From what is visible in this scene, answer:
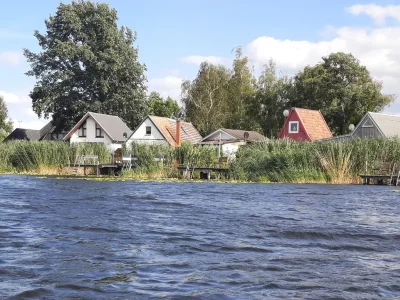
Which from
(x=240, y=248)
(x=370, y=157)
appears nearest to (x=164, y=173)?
(x=370, y=157)

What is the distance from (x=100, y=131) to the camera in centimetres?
6662

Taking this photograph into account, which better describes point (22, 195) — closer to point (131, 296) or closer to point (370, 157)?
point (131, 296)

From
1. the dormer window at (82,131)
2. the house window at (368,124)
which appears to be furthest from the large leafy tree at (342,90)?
the dormer window at (82,131)

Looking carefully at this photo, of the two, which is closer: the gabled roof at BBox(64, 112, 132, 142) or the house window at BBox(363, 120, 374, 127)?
the house window at BBox(363, 120, 374, 127)

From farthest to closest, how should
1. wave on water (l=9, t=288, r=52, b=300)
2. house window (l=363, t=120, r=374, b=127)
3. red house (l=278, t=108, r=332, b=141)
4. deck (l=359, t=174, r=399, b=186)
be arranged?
red house (l=278, t=108, r=332, b=141), house window (l=363, t=120, r=374, b=127), deck (l=359, t=174, r=399, b=186), wave on water (l=9, t=288, r=52, b=300)

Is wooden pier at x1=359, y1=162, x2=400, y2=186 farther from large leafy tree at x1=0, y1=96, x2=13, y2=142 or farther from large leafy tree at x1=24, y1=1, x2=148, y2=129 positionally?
large leafy tree at x1=0, y1=96, x2=13, y2=142

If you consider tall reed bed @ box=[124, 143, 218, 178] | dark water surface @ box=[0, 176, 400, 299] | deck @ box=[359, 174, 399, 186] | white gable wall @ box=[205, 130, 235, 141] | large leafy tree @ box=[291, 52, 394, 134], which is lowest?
dark water surface @ box=[0, 176, 400, 299]

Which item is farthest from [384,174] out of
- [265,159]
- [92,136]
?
[92,136]

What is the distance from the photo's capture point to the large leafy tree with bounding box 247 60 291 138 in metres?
73.2

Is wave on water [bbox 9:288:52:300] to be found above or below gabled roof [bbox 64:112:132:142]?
below

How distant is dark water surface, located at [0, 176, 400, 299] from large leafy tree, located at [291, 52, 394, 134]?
48189mm

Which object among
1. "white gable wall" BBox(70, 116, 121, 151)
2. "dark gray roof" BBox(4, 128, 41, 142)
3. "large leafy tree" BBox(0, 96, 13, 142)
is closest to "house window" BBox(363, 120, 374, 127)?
"white gable wall" BBox(70, 116, 121, 151)

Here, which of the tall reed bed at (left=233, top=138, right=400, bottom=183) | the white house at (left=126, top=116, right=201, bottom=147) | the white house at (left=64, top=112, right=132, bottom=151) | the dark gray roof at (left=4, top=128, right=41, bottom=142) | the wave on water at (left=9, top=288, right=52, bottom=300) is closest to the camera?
the wave on water at (left=9, top=288, right=52, bottom=300)

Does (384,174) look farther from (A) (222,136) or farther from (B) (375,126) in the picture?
(A) (222,136)
